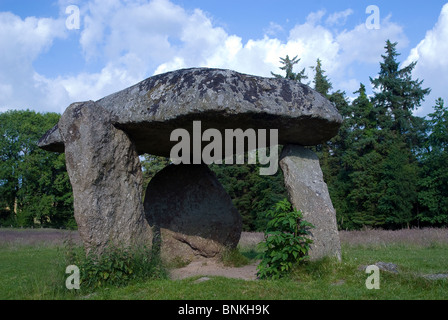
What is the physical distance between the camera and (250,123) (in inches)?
296

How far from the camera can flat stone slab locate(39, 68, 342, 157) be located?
6984 mm

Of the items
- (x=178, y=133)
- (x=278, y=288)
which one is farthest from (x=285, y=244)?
(x=178, y=133)

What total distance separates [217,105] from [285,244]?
2889 mm

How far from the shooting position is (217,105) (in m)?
6.83

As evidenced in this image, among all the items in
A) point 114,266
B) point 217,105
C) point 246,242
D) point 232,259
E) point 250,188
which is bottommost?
point 246,242

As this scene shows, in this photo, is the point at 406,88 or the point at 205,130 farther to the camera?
the point at 406,88

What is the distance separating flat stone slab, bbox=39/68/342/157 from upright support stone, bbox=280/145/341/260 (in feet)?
2.17

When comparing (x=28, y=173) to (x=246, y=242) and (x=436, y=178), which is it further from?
(x=436, y=178)

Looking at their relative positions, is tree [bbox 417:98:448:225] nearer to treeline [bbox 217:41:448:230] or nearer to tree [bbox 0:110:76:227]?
treeline [bbox 217:41:448:230]

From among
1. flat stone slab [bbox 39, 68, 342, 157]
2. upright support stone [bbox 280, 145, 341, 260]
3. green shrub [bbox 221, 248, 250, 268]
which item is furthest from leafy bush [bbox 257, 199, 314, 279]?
green shrub [bbox 221, 248, 250, 268]
